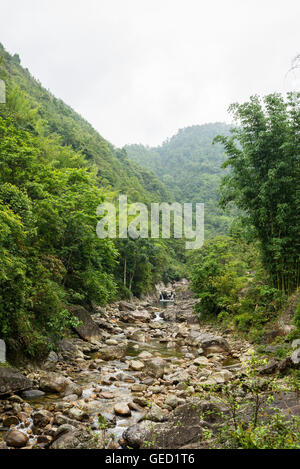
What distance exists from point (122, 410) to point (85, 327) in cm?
630

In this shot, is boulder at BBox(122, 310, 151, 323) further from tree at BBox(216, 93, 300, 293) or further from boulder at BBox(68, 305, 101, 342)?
tree at BBox(216, 93, 300, 293)

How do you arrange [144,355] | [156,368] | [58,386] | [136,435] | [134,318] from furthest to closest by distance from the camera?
1. [134,318]
2. [144,355]
3. [156,368]
4. [58,386]
5. [136,435]

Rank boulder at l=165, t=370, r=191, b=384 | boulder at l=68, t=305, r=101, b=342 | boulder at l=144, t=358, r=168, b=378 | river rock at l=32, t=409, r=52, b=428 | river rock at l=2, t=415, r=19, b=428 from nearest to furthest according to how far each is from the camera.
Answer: river rock at l=2, t=415, r=19, b=428 → river rock at l=32, t=409, r=52, b=428 → boulder at l=165, t=370, r=191, b=384 → boulder at l=144, t=358, r=168, b=378 → boulder at l=68, t=305, r=101, b=342

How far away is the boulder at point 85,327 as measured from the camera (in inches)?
462

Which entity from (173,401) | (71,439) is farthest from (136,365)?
(71,439)

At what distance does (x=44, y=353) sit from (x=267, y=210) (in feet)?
29.5

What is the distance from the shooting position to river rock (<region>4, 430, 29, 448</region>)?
4.66 meters

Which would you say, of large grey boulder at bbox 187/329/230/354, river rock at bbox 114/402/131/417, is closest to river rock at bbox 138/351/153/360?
large grey boulder at bbox 187/329/230/354

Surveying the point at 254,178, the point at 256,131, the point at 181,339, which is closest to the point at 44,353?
the point at 181,339

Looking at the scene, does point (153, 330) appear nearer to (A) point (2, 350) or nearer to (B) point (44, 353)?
(B) point (44, 353)

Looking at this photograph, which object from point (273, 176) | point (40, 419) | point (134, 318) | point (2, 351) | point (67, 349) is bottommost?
point (134, 318)

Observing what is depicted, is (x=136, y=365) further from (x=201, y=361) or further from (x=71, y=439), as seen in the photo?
(x=71, y=439)

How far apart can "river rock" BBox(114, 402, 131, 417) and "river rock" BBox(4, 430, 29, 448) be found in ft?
6.28

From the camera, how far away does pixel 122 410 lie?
241 inches
